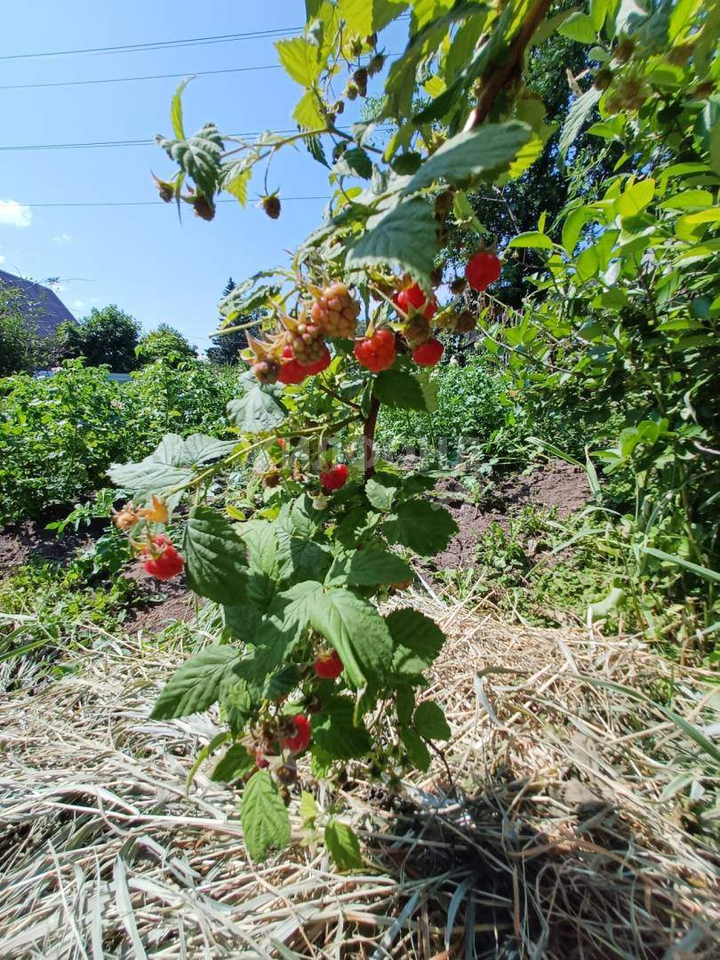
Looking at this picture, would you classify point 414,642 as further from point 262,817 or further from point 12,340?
point 12,340

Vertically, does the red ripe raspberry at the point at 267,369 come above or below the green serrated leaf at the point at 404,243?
below

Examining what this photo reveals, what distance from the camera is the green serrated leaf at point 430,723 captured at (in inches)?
29.9

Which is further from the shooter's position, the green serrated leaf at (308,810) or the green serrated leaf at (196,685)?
the green serrated leaf at (308,810)

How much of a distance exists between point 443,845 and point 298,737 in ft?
1.41

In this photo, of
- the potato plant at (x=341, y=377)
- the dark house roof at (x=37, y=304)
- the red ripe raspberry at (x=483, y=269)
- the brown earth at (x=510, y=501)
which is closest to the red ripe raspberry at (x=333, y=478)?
the potato plant at (x=341, y=377)

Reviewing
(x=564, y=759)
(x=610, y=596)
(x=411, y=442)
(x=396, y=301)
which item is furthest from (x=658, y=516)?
(x=411, y=442)

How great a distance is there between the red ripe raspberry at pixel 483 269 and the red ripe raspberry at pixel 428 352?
0.09 meters

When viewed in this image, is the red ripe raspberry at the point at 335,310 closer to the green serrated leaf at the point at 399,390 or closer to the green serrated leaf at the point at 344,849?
the green serrated leaf at the point at 399,390

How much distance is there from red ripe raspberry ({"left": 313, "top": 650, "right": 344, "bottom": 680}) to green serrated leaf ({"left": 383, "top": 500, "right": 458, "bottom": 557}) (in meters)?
0.19

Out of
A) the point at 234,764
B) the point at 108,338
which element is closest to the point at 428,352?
the point at 234,764

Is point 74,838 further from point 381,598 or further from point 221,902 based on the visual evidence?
point 381,598

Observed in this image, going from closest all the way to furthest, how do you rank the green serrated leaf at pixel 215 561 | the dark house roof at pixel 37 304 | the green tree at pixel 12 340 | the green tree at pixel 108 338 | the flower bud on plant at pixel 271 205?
1. the green serrated leaf at pixel 215 561
2. the flower bud on plant at pixel 271 205
3. the green tree at pixel 12 340
4. the dark house roof at pixel 37 304
5. the green tree at pixel 108 338

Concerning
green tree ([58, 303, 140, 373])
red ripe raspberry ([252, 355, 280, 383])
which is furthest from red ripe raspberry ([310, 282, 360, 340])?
green tree ([58, 303, 140, 373])

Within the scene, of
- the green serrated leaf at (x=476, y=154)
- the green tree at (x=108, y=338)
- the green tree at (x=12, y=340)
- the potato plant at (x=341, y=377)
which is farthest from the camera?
the green tree at (x=108, y=338)
